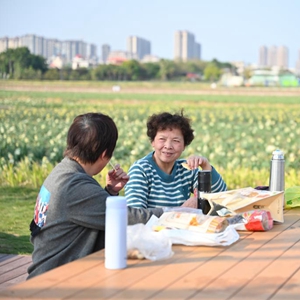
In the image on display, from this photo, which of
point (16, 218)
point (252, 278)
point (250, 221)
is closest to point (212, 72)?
point (16, 218)

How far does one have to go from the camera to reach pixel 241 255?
2.67 metres

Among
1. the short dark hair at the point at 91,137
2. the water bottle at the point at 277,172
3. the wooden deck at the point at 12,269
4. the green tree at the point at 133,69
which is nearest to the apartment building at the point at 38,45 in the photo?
the wooden deck at the point at 12,269

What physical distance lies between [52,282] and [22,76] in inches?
506

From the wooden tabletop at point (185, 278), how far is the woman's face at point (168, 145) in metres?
1.17

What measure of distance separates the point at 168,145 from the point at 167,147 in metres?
0.01

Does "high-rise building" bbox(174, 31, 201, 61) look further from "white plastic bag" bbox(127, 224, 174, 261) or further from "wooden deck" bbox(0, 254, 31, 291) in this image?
"white plastic bag" bbox(127, 224, 174, 261)

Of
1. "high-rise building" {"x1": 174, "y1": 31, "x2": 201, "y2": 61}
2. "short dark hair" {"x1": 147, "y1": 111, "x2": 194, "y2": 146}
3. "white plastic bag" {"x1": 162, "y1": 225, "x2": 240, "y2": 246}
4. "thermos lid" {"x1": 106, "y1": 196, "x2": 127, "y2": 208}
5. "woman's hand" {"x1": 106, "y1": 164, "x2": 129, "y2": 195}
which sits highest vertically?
"high-rise building" {"x1": 174, "y1": 31, "x2": 201, "y2": 61}

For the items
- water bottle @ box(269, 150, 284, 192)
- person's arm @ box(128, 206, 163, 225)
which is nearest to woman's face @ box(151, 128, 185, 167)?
Result: water bottle @ box(269, 150, 284, 192)

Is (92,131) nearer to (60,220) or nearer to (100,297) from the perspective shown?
(60,220)

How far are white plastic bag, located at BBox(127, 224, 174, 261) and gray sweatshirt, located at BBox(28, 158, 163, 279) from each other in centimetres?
30

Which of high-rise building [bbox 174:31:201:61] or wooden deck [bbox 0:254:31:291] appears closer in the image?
wooden deck [bbox 0:254:31:291]

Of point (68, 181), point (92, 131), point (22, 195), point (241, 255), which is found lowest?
point (22, 195)

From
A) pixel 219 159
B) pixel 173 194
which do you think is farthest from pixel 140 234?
pixel 219 159

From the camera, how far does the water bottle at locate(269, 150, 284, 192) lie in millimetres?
3779
